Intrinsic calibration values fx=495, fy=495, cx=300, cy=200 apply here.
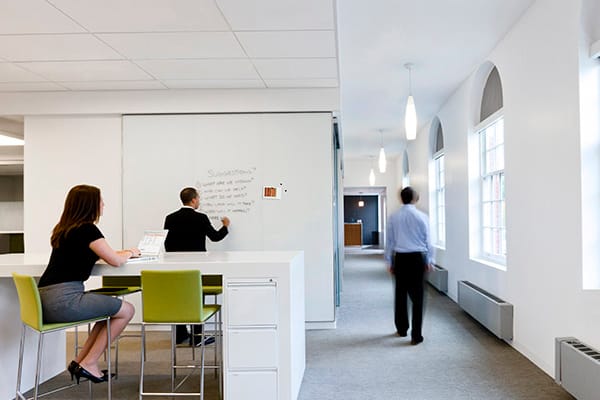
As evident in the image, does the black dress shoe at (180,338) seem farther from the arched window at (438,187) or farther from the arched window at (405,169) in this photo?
the arched window at (405,169)

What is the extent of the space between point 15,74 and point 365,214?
17116 millimetres

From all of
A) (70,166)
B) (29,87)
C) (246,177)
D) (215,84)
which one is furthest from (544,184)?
(29,87)

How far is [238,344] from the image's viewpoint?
293 centimetres

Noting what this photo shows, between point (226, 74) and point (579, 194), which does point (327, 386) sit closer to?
point (579, 194)

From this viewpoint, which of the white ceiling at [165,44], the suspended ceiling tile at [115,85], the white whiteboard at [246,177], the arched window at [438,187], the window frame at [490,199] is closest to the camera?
the white ceiling at [165,44]

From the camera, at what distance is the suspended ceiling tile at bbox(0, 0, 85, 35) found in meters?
3.07

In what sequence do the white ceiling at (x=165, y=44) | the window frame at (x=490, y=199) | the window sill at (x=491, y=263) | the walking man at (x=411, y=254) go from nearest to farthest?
the white ceiling at (x=165, y=44)
the walking man at (x=411, y=254)
the window sill at (x=491, y=263)
the window frame at (x=490, y=199)

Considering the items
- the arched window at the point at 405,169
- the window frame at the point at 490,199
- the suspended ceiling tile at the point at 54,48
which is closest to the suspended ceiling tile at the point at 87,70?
the suspended ceiling tile at the point at 54,48

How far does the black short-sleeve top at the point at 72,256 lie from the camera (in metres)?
2.94

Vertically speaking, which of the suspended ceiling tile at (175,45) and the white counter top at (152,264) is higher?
the suspended ceiling tile at (175,45)

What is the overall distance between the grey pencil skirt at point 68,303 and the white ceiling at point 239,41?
68.4 inches

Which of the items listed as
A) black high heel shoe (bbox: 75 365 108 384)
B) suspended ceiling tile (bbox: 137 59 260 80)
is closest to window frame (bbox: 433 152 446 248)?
suspended ceiling tile (bbox: 137 59 260 80)

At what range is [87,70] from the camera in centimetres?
448

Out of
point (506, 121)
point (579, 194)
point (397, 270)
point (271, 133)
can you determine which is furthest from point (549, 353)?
point (271, 133)
